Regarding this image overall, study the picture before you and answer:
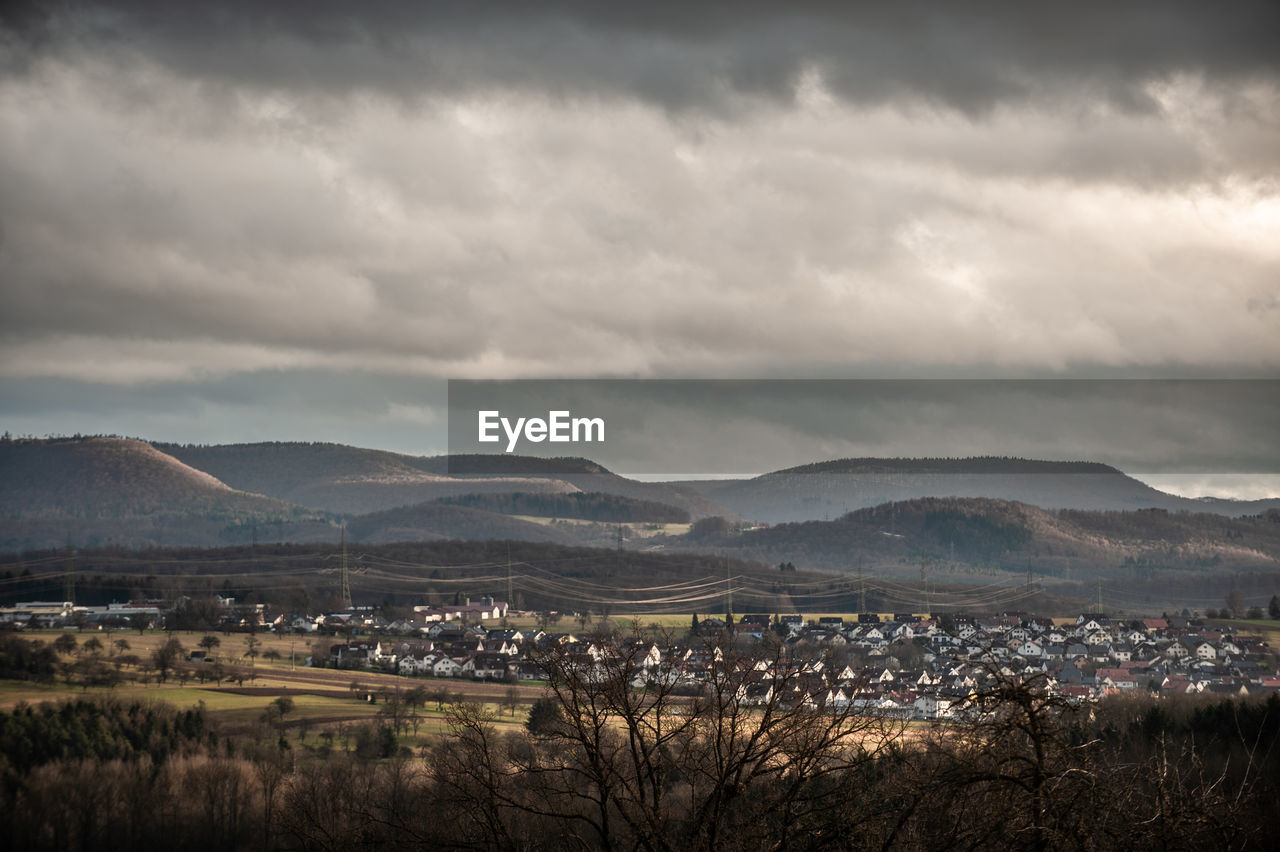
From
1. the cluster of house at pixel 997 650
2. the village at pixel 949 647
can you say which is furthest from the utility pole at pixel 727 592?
the cluster of house at pixel 997 650

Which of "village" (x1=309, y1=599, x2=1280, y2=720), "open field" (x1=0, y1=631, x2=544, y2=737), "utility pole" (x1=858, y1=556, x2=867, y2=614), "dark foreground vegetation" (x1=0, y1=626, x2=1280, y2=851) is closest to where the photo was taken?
"dark foreground vegetation" (x1=0, y1=626, x2=1280, y2=851)

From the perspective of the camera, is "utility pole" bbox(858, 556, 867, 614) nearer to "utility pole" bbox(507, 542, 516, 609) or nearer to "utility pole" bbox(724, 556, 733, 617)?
"utility pole" bbox(724, 556, 733, 617)

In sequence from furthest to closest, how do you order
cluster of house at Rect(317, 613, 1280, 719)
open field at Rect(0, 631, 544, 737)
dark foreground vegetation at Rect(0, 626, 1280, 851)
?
open field at Rect(0, 631, 544, 737) → cluster of house at Rect(317, 613, 1280, 719) → dark foreground vegetation at Rect(0, 626, 1280, 851)

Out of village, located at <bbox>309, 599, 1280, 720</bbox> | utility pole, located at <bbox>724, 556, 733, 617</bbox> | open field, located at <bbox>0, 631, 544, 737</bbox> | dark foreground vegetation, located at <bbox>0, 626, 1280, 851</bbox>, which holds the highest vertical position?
dark foreground vegetation, located at <bbox>0, 626, 1280, 851</bbox>

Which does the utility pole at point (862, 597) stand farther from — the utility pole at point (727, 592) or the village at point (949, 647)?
the utility pole at point (727, 592)

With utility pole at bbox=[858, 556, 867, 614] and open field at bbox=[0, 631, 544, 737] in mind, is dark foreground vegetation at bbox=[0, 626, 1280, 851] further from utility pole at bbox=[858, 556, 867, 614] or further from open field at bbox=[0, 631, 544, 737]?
utility pole at bbox=[858, 556, 867, 614]

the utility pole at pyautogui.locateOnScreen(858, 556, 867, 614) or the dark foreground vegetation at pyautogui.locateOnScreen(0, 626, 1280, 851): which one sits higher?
the dark foreground vegetation at pyautogui.locateOnScreen(0, 626, 1280, 851)

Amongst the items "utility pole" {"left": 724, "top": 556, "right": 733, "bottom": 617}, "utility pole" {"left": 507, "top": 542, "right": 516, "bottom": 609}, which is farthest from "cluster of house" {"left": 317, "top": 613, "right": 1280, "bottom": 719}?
"utility pole" {"left": 507, "top": 542, "right": 516, "bottom": 609}

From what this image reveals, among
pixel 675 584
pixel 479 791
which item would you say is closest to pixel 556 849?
pixel 479 791

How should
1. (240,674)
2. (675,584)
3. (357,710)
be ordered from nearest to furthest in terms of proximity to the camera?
(357,710)
(240,674)
(675,584)

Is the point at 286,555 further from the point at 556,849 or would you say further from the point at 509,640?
the point at 556,849

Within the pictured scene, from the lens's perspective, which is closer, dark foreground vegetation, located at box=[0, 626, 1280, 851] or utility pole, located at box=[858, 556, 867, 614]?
dark foreground vegetation, located at box=[0, 626, 1280, 851]
